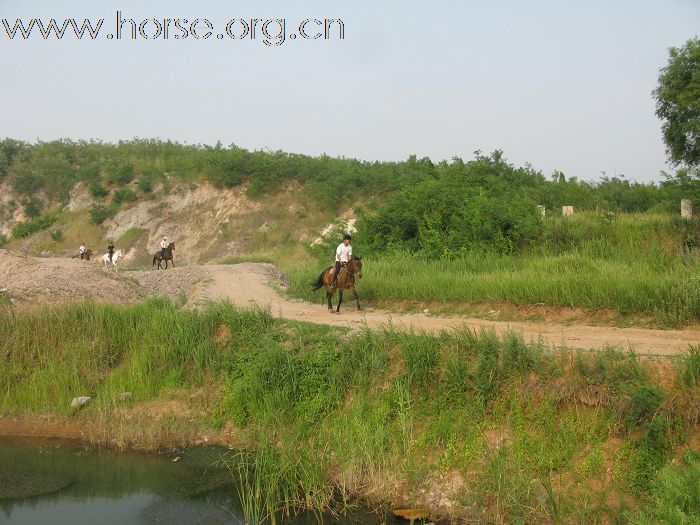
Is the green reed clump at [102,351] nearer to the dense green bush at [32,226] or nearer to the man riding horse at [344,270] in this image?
the man riding horse at [344,270]

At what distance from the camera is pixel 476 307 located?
14945 millimetres

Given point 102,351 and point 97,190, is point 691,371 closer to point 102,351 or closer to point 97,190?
point 102,351

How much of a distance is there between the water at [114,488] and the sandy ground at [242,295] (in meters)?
3.80

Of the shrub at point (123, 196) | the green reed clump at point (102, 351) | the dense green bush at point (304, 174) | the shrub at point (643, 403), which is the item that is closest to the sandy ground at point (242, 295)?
the shrub at point (643, 403)

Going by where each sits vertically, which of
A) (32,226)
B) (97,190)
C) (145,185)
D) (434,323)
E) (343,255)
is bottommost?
(434,323)

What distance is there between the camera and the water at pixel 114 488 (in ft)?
29.4

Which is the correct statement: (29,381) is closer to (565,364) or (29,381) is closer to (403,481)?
(403,481)

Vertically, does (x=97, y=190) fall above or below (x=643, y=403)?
above

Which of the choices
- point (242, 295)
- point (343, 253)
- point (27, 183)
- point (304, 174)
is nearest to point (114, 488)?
point (343, 253)

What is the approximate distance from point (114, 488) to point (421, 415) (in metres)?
4.76

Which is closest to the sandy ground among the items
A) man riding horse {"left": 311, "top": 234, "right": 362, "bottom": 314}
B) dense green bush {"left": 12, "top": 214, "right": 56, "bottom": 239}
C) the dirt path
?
the dirt path

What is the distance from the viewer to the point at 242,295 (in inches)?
763

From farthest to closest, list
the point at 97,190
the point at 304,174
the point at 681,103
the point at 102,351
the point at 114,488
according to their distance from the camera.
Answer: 1. the point at 97,190
2. the point at 304,174
3. the point at 681,103
4. the point at 102,351
5. the point at 114,488

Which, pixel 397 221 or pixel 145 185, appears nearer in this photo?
pixel 397 221
